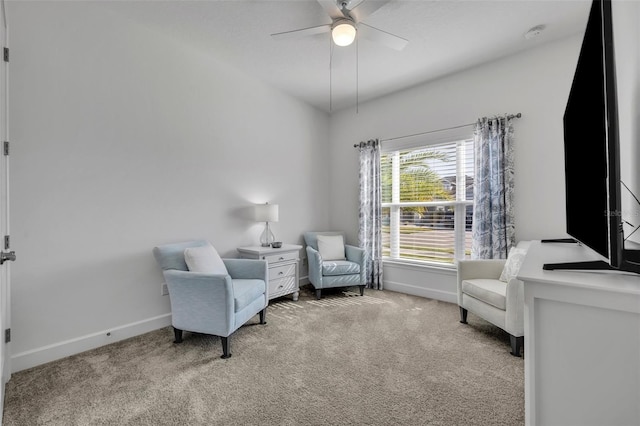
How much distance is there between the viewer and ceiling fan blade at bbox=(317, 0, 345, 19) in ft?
6.78

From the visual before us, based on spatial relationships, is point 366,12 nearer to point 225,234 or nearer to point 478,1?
point 478,1

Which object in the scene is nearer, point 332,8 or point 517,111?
point 332,8

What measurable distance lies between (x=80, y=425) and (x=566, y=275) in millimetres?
2341

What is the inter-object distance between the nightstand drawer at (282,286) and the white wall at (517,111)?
4.64 feet

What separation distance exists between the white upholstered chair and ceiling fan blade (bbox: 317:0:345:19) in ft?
7.87

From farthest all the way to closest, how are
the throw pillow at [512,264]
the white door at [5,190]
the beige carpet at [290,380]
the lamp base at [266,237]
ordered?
the lamp base at [266,237]
the throw pillow at [512,264]
the white door at [5,190]
the beige carpet at [290,380]

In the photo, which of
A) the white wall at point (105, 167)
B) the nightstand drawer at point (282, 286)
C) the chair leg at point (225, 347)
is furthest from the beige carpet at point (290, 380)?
the nightstand drawer at point (282, 286)

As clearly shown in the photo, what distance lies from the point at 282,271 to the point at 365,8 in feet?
9.04

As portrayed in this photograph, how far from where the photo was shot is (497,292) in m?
2.39

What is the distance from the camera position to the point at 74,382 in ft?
6.20

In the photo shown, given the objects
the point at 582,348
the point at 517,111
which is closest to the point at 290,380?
the point at 582,348

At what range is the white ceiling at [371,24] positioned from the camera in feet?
7.86

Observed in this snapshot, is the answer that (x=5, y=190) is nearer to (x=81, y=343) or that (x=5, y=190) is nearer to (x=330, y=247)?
(x=81, y=343)

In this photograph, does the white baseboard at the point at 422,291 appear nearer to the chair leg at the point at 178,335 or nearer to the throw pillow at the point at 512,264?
the throw pillow at the point at 512,264
